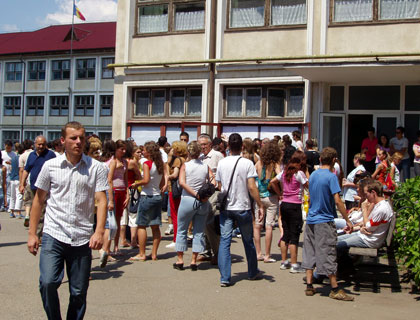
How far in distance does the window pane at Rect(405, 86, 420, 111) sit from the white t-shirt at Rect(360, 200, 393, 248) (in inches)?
415

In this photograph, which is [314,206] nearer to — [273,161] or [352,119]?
[273,161]

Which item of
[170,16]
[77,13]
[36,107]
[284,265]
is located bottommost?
[284,265]

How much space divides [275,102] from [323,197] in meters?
12.2

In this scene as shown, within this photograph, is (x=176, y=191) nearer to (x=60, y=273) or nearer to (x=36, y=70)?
(x=60, y=273)

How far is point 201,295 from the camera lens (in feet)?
24.6

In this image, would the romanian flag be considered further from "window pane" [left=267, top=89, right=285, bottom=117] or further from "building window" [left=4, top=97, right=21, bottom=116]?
"window pane" [left=267, top=89, right=285, bottom=117]

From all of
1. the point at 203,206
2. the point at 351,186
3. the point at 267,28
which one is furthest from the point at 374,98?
the point at 203,206

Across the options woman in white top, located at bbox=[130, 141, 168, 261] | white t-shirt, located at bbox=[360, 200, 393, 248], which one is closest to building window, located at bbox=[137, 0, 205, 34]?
woman in white top, located at bbox=[130, 141, 168, 261]

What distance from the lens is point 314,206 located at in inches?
301

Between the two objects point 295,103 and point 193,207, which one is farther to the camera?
point 295,103

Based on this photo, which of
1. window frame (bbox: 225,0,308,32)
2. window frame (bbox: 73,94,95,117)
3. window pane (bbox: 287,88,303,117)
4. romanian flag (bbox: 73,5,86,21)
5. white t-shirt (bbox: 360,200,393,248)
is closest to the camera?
white t-shirt (bbox: 360,200,393,248)

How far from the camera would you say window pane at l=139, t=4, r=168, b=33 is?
21297 millimetres

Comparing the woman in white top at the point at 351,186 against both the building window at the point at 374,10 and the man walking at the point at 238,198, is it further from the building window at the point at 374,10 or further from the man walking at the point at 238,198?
the building window at the point at 374,10

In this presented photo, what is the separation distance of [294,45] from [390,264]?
1093 cm
